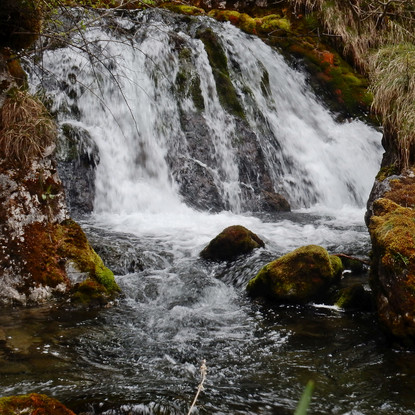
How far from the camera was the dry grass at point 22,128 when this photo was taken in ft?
17.7

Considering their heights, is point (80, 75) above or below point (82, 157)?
above

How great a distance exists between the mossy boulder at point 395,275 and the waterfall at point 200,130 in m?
6.20

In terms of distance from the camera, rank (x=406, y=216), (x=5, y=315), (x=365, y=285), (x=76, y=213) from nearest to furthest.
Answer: (x=5, y=315) < (x=406, y=216) < (x=365, y=285) < (x=76, y=213)

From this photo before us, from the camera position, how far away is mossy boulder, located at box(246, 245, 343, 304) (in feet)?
18.1

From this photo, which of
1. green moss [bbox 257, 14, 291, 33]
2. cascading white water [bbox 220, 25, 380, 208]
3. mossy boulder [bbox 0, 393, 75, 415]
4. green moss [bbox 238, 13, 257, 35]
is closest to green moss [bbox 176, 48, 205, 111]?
cascading white water [bbox 220, 25, 380, 208]

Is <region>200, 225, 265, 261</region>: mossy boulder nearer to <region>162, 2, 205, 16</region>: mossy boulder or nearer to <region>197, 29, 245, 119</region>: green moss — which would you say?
<region>197, 29, 245, 119</region>: green moss

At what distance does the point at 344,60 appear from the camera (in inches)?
621

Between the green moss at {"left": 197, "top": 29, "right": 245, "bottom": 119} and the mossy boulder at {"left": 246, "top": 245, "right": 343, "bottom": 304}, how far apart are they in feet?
24.8

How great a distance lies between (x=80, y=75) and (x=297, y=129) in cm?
622

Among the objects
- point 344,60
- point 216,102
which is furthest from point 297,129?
point 344,60

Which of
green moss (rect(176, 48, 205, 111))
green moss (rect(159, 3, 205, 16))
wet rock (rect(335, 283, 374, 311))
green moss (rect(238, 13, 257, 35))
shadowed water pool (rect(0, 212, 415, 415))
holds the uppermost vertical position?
green moss (rect(159, 3, 205, 16))

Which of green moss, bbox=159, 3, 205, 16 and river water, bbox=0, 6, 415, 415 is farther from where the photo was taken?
green moss, bbox=159, 3, 205, 16

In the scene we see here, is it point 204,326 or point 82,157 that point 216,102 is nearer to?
point 82,157

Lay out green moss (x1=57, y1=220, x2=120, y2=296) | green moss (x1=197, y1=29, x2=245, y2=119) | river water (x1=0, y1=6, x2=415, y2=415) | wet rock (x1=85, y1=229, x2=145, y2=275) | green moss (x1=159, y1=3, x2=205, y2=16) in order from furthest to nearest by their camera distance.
A: green moss (x1=159, y1=3, x2=205, y2=16) < green moss (x1=197, y1=29, x2=245, y2=119) < wet rock (x1=85, y1=229, x2=145, y2=275) < green moss (x1=57, y1=220, x2=120, y2=296) < river water (x1=0, y1=6, x2=415, y2=415)
